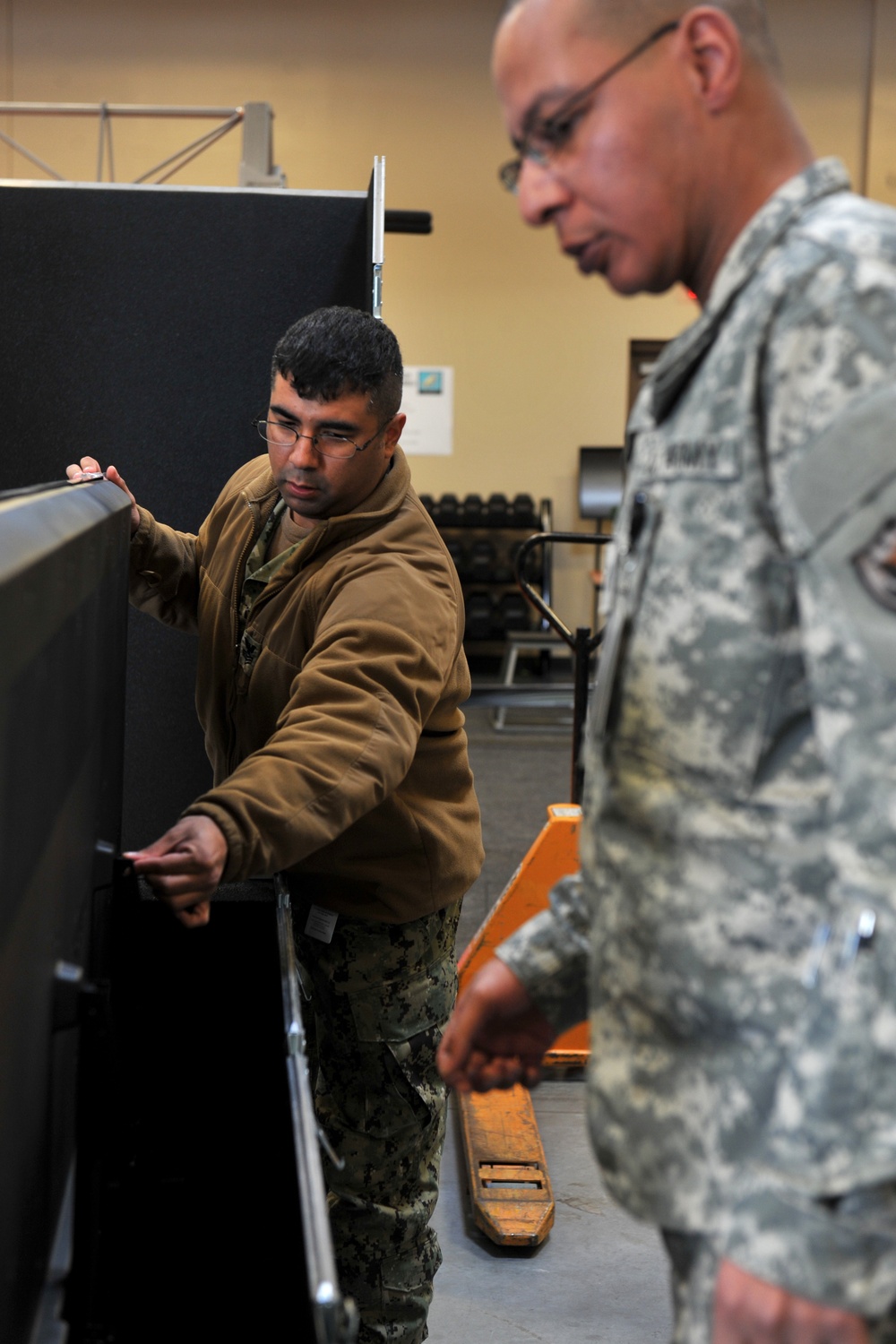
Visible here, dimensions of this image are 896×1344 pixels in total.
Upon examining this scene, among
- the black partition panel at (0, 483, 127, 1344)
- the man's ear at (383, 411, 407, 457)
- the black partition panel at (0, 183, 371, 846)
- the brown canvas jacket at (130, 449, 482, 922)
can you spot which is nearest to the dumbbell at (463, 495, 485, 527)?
the black partition panel at (0, 183, 371, 846)

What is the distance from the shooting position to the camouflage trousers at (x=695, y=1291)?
2.36ft

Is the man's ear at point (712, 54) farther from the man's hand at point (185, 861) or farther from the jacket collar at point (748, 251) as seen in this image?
the man's hand at point (185, 861)

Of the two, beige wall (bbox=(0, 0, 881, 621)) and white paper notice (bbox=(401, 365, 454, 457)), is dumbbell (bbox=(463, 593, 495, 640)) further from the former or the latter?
white paper notice (bbox=(401, 365, 454, 457))

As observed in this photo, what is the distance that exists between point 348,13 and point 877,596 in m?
9.49

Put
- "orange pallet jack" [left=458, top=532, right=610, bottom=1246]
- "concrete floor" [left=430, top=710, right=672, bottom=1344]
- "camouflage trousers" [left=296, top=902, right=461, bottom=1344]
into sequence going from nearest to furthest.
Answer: "camouflage trousers" [left=296, top=902, right=461, bottom=1344] < "concrete floor" [left=430, top=710, right=672, bottom=1344] < "orange pallet jack" [left=458, top=532, right=610, bottom=1246]

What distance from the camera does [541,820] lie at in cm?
534

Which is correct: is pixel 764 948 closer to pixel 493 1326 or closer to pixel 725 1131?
pixel 725 1131

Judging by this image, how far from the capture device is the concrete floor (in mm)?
2123

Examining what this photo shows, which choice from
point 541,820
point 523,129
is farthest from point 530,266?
point 523,129

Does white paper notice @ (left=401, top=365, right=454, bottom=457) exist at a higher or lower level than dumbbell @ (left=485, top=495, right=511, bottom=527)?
higher

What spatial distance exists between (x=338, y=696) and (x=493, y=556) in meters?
7.56

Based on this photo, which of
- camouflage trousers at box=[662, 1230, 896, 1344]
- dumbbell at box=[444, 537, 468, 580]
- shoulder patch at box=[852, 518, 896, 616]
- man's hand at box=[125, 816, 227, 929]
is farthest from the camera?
dumbbell at box=[444, 537, 468, 580]

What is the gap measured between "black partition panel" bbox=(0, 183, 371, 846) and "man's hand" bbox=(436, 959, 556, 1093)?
1885mm

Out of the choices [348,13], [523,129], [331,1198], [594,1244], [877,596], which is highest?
[348,13]
